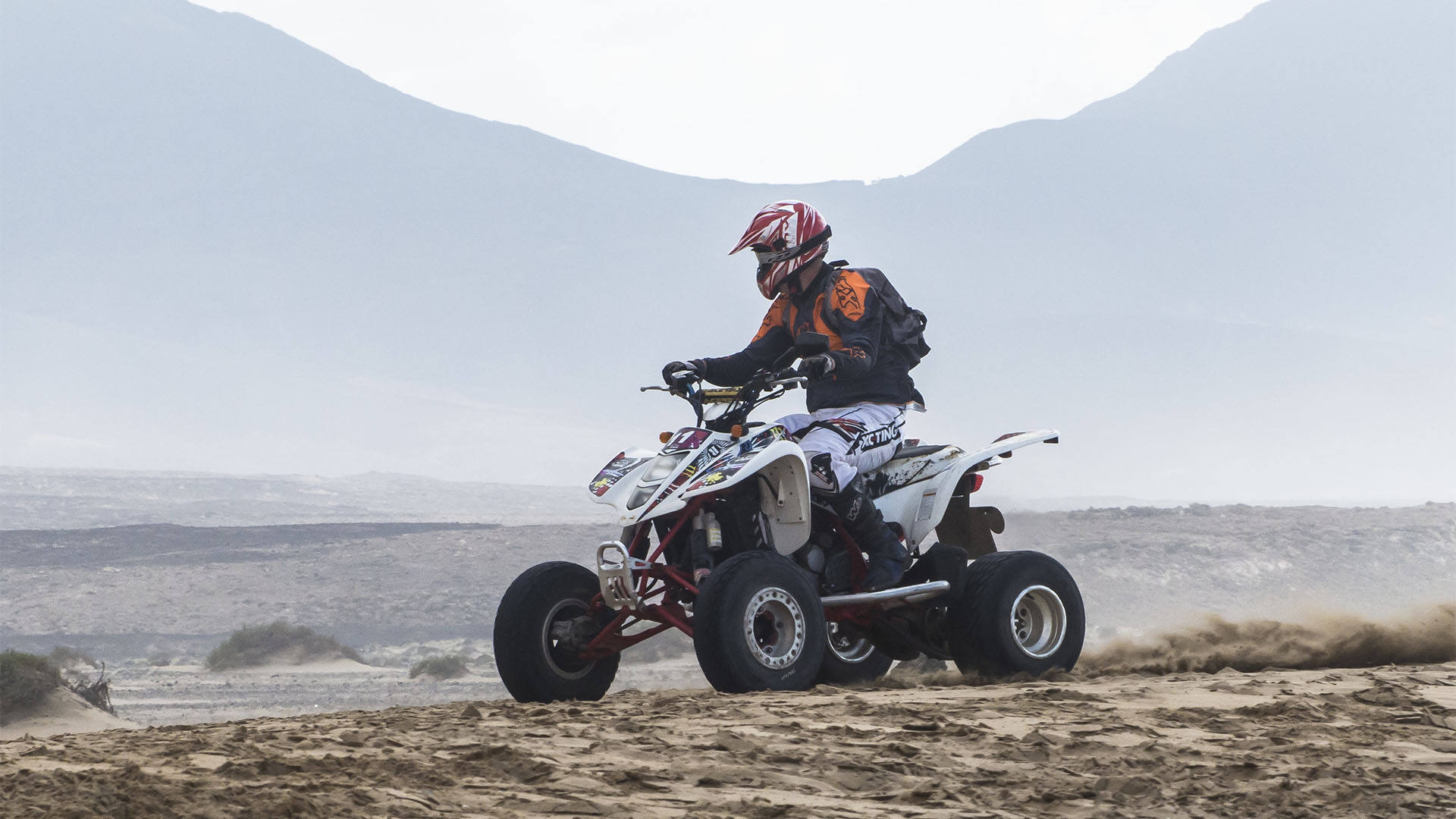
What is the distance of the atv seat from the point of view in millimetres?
9219

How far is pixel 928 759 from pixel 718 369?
3844 millimetres

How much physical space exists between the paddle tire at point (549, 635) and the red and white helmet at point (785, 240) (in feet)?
6.36

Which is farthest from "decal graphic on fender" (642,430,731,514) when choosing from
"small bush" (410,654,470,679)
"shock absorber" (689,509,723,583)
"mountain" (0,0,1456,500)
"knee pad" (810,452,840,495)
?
"mountain" (0,0,1456,500)

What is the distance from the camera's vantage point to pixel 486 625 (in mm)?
32844

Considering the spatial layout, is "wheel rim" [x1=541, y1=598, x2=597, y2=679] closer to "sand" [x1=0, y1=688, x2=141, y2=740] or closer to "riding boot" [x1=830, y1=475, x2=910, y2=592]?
"riding boot" [x1=830, y1=475, x2=910, y2=592]

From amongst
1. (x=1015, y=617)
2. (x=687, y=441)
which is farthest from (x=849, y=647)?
(x=687, y=441)

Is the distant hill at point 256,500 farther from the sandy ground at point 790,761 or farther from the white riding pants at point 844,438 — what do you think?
the sandy ground at point 790,761

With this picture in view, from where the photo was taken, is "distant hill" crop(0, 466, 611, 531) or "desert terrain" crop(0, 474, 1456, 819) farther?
"distant hill" crop(0, 466, 611, 531)

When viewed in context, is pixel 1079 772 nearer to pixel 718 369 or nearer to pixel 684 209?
pixel 718 369

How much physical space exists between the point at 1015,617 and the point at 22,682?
421 inches

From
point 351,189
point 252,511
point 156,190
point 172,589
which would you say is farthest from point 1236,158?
point 172,589

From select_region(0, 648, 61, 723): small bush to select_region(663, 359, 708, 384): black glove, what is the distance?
9159mm

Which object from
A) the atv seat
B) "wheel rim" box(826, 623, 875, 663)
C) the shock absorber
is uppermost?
the atv seat

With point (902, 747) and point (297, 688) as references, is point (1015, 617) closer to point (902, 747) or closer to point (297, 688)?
point (902, 747)
